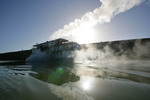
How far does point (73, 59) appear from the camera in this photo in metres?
22.6

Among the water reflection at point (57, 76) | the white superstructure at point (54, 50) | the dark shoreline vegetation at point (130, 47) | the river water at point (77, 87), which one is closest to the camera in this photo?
the river water at point (77, 87)

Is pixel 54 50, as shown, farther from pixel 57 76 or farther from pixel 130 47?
pixel 130 47

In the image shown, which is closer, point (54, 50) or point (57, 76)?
point (57, 76)

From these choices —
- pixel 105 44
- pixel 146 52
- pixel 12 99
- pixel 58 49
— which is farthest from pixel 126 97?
pixel 105 44

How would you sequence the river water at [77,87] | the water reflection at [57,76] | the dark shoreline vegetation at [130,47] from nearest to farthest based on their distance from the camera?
the river water at [77,87] → the water reflection at [57,76] → the dark shoreline vegetation at [130,47]

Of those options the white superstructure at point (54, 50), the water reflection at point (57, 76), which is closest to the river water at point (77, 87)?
the water reflection at point (57, 76)

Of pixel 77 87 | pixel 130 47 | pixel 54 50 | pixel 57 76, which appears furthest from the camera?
pixel 130 47

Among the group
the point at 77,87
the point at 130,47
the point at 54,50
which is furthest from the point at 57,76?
the point at 130,47

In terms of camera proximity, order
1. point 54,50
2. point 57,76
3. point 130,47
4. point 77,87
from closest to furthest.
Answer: point 77,87, point 57,76, point 54,50, point 130,47

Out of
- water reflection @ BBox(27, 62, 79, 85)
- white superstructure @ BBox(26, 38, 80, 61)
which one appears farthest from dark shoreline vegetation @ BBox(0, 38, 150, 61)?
water reflection @ BBox(27, 62, 79, 85)

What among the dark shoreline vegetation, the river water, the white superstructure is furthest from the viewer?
the dark shoreline vegetation

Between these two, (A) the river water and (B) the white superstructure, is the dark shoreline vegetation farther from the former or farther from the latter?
(A) the river water

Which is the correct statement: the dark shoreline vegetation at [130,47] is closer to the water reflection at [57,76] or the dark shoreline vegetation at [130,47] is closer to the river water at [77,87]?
the river water at [77,87]

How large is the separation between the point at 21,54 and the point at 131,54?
72.8 metres
